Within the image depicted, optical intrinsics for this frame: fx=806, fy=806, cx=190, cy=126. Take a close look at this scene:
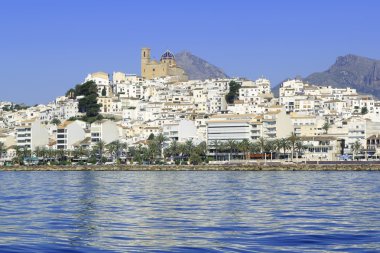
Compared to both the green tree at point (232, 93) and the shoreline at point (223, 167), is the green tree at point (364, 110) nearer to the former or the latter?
the green tree at point (232, 93)

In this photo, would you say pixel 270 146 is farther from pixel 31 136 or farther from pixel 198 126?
pixel 31 136

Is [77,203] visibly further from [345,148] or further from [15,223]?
[345,148]

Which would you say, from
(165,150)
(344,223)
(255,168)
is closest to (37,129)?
(165,150)

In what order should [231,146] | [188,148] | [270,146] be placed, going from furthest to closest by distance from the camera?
[231,146]
[188,148]
[270,146]

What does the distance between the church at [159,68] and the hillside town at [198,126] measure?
21.8m

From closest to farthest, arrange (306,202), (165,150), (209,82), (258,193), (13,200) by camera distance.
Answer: (306,202)
(13,200)
(258,193)
(165,150)
(209,82)

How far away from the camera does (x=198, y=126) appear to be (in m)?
114

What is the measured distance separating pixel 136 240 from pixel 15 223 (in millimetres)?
5466

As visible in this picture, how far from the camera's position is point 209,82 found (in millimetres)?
159375

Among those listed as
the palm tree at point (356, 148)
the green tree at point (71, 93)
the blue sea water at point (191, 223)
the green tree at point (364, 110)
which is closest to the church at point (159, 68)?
the green tree at point (71, 93)

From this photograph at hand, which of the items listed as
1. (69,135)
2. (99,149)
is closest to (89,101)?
(69,135)

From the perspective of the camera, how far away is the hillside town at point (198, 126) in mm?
100438

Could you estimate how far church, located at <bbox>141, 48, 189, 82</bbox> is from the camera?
178875mm

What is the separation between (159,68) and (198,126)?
6736 cm
